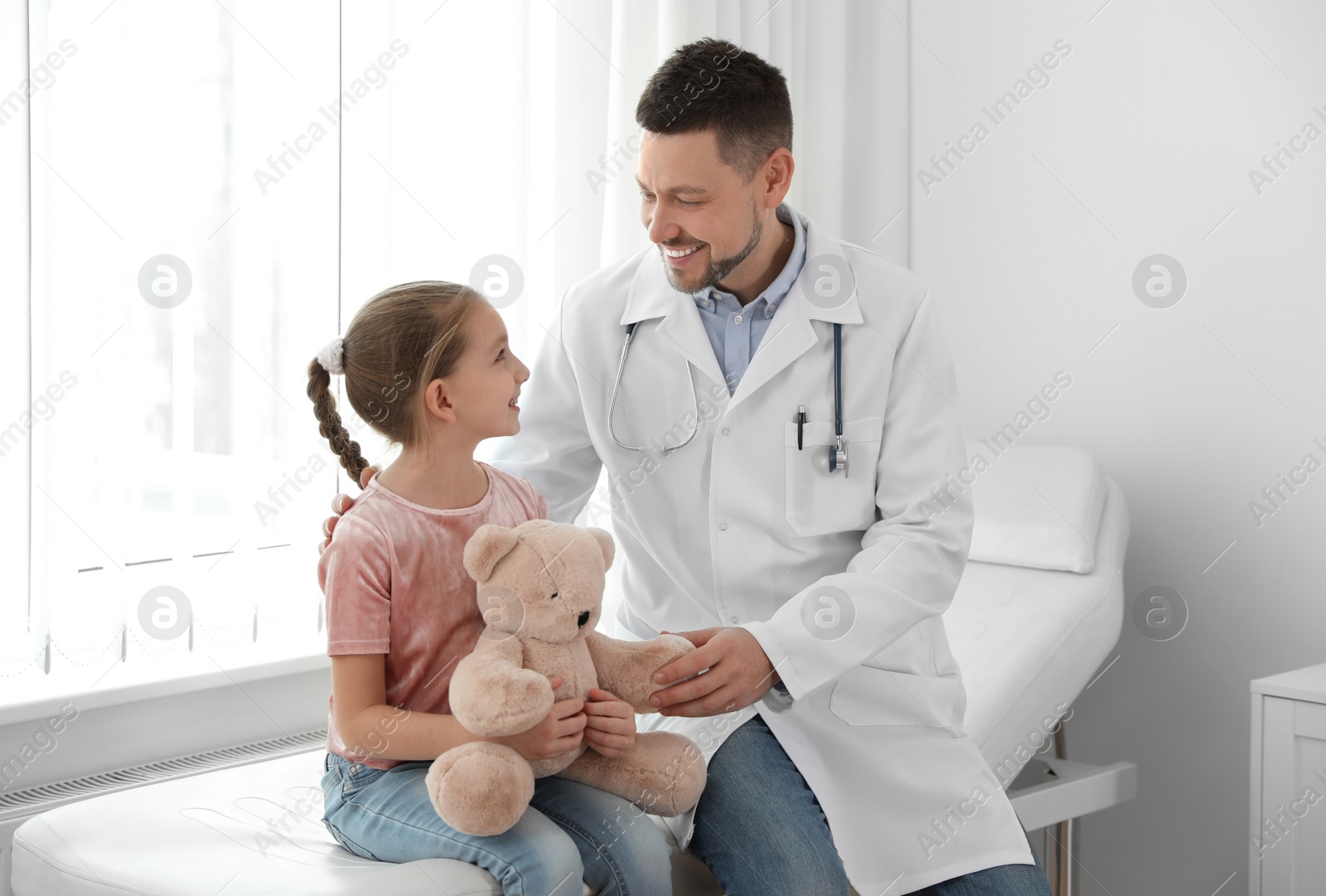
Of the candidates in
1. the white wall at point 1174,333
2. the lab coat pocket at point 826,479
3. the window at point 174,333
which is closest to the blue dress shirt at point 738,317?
the lab coat pocket at point 826,479

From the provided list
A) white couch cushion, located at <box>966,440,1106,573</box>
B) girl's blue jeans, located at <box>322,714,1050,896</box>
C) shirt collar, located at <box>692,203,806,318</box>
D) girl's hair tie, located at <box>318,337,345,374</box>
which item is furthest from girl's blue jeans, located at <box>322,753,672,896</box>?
white couch cushion, located at <box>966,440,1106,573</box>

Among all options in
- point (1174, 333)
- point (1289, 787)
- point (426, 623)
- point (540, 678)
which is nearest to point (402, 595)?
point (426, 623)

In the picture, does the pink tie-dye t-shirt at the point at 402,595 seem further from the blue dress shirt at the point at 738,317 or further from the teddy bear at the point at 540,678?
the blue dress shirt at the point at 738,317

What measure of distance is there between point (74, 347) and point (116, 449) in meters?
0.16

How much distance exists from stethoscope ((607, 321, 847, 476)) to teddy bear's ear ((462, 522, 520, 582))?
1.41 feet

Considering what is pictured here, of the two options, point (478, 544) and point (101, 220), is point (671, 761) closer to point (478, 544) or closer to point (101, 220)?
point (478, 544)

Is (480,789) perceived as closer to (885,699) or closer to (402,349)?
(402,349)

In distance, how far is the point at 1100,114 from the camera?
2.40m

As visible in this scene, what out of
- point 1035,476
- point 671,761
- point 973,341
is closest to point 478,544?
point 671,761

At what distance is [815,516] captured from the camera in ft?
4.99

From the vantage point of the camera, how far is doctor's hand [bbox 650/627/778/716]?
1.25 metres

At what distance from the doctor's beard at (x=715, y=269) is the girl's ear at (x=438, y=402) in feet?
1.36

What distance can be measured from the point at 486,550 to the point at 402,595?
0.44 ft

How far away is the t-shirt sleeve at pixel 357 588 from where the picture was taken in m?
1.18
